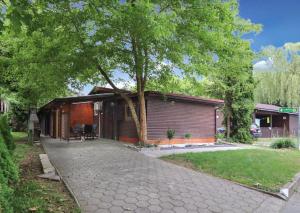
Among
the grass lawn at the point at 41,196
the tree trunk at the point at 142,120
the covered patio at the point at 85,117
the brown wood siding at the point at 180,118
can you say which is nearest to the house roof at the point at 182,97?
the brown wood siding at the point at 180,118

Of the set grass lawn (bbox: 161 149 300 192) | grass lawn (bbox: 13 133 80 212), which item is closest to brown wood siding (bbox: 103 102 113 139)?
grass lawn (bbox: 161 149 300 192)

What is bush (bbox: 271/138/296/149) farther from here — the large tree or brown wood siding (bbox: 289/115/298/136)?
brown wood siding (bbox: 289/115/298/136)

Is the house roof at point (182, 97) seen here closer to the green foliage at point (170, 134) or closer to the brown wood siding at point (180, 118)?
the brown wood siding at point (180, 118)

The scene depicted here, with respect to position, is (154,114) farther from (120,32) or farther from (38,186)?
(38,186)

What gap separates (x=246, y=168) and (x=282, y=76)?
23.7 metres

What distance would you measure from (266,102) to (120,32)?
27.4 meters

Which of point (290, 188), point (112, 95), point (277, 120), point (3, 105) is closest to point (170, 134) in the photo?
point (112, 95)

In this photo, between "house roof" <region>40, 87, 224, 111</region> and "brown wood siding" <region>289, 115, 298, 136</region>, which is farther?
"brown wood siding" <region>289, 115, 298, 136</region>

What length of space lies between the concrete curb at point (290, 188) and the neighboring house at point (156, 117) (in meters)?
7.85

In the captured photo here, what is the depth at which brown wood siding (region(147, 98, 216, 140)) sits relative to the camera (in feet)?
51.1

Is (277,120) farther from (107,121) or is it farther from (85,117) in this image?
(107,121)

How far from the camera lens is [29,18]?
392cm

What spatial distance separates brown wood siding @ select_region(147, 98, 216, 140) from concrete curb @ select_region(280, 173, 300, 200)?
7.90 metres

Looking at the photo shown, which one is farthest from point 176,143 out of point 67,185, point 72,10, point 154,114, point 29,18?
point 29,18
